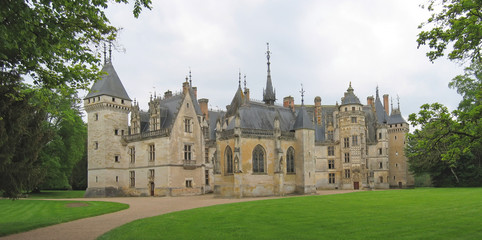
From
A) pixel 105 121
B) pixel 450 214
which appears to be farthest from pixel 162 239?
pixel 105 121

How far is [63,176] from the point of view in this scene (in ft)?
148

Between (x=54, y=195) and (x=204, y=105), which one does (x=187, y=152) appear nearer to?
(x=204, y=105)

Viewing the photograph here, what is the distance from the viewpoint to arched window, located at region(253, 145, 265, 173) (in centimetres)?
3738

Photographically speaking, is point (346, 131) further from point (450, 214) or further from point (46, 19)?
point (46, 19)

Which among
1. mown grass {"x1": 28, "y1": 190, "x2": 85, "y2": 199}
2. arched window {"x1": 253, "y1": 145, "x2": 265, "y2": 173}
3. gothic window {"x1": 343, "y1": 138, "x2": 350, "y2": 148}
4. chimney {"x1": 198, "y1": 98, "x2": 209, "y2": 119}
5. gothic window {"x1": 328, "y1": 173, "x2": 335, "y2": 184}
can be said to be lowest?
mown grass {"x1": 28, "y1": 190, "x2": 85, "y2": 199}

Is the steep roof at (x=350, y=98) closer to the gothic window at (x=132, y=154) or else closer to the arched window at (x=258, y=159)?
the arched window at (x=258, y=159)

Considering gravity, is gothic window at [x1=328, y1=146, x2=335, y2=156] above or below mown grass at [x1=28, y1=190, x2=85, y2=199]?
above

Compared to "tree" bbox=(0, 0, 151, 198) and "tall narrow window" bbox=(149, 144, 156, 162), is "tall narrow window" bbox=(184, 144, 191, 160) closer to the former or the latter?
"tall narrow window" bbox=(149, 144, 156, 162)

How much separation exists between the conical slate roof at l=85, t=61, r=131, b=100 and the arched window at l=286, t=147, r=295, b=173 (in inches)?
703

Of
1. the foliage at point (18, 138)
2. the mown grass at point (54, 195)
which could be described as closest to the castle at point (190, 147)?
the mown grass at point (54, 195)

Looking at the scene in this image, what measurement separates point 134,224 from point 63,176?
107ft

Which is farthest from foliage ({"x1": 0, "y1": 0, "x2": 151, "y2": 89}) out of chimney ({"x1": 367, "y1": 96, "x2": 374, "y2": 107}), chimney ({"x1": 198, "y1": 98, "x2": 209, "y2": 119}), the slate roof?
chimney ({"x1": 367, "y1": 96, "x2": 374, "y2": 107})

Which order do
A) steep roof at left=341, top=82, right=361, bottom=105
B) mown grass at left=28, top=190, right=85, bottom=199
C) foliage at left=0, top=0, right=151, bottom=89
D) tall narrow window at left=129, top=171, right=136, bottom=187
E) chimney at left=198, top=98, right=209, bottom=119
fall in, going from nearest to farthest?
foliage at left=0, top=0, right=151, bottom=89 → mown grass at left=28, top=190, right=85, bottom=199 → tall narrow window at left=129, top=171, right=136, bottom=187 → steep roof at left=341, top=82, right=361, bottom=105 → chimney at left=198, top=98, right=209, bottom=119

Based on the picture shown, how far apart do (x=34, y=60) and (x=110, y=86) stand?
A: 3243 cm
